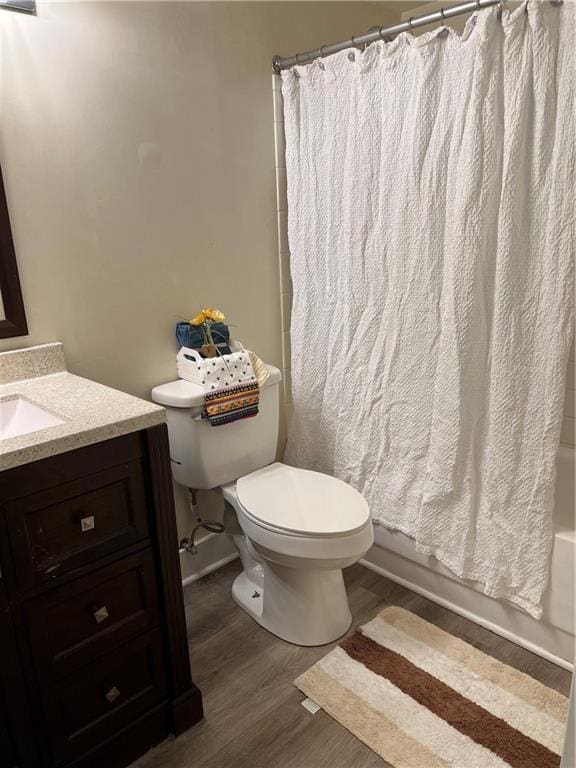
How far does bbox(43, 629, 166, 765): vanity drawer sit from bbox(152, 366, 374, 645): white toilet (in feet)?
1.49

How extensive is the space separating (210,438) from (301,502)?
0.35 m

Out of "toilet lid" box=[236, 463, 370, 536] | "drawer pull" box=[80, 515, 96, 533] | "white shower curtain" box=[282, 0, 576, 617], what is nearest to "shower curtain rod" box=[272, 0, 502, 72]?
"white shower curtain" box=[282, 0, 576, 617]

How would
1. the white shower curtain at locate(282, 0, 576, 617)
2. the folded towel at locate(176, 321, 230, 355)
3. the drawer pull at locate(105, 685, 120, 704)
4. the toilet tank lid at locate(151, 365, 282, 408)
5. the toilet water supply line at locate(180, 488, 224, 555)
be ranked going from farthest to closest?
1. the toilet water supply line at locate(180, 488, 224, 555)
2. the folded towel at locate(176, 321, 230, 355)
3. the toilet tank lid at locate(151, 365, 282, 408)
4. the white shower curtain at locate(282, 0, 576, 617)
5. the drawer pull at locate(105, 685, 120, 704)

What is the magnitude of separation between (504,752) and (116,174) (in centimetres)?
188

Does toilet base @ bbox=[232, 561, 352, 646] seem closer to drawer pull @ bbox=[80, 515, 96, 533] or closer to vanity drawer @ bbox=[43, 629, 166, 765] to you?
vanity drawer @ bbox=[43, 629, 166, 765]

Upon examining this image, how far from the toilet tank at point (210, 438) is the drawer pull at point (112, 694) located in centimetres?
66

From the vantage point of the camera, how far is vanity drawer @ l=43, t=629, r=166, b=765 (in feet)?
4.31

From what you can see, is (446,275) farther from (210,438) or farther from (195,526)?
(195,526)

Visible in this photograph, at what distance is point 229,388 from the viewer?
185 cm

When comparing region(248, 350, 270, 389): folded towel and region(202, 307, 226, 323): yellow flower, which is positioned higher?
region(202, 307, 226, 323): yellow flower

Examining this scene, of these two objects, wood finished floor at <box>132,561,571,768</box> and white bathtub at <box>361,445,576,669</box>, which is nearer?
wood finished floor at <box>132,561,571,768</box>

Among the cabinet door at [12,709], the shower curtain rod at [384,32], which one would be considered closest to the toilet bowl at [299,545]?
the cabinet door at [12,709]

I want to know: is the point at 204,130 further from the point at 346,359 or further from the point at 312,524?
the point at 312,524

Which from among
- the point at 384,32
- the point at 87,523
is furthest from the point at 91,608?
the point at 384,32
